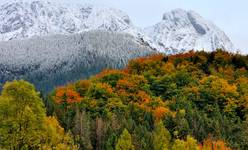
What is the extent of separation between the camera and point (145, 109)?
116m

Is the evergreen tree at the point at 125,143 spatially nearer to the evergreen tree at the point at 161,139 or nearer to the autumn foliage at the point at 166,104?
the autumn foliage at the point at 166,104

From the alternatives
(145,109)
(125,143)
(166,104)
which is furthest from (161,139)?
(166,104)

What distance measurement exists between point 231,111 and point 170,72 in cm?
3136

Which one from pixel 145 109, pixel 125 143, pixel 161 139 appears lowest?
pixel 145 109

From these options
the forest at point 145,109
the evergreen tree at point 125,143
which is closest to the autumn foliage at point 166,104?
the forest at point 145,109

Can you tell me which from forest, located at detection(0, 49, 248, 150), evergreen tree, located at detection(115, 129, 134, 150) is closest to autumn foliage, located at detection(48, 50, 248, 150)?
forest, located at detection(0, 49, 248, 150)

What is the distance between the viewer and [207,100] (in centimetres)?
12394

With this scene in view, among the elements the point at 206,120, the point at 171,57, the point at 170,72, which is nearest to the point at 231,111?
the point at 206,120

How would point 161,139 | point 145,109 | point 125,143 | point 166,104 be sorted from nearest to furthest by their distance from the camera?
point 125,143, point 161,139, point 145,109, point 166,104

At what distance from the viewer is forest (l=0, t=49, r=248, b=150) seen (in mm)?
39938

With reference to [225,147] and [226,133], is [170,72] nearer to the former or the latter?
[226,133]

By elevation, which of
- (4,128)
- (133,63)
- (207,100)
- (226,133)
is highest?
(4,128)

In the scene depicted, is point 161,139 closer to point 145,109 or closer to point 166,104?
point 145,109

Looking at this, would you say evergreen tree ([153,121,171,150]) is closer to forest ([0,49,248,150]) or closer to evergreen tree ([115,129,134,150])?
forest ([0,49,248,150])
